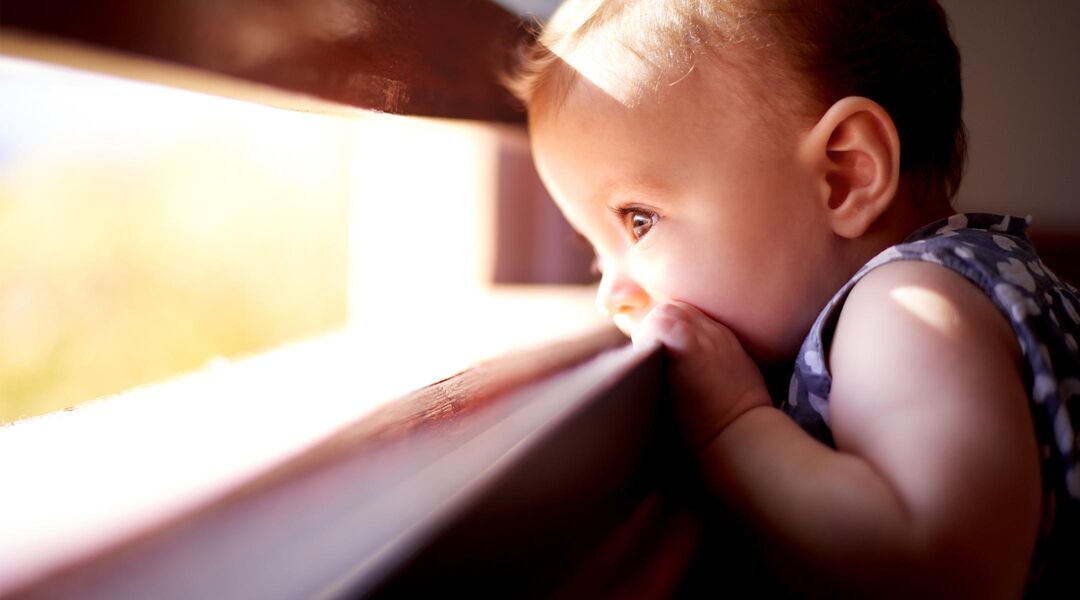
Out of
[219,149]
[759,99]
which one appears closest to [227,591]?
[759,99]

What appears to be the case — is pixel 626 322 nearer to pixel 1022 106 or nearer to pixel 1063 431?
pixel 1063 431

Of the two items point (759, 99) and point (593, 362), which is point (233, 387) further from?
point (759, 99)

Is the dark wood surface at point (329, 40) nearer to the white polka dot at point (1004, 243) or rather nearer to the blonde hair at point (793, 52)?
the blonde hair at point (793, 52)

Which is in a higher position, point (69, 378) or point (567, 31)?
point (567, 31)

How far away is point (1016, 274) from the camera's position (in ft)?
1.99

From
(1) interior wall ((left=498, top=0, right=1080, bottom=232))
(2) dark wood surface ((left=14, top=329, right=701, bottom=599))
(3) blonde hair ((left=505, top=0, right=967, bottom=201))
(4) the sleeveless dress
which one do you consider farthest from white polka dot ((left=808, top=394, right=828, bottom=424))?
(1) interior wall ((left=498, top=0, right=1080, bottom=232))

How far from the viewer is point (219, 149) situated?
905mm

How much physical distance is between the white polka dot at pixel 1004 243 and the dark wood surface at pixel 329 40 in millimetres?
480

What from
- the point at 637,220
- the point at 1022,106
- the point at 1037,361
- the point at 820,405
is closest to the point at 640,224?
the point at 637,220

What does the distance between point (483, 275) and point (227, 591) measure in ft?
2.96

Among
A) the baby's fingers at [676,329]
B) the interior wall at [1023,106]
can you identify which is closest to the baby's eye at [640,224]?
the baby's fingers at [676,329]

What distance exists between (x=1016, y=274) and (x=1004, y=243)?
0.27 feet

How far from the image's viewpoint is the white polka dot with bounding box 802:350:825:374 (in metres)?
0.65

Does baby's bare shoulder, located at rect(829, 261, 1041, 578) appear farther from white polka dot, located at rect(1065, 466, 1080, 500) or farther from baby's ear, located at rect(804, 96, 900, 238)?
baby's ear, located at rect(804, 96, 900, 238)
